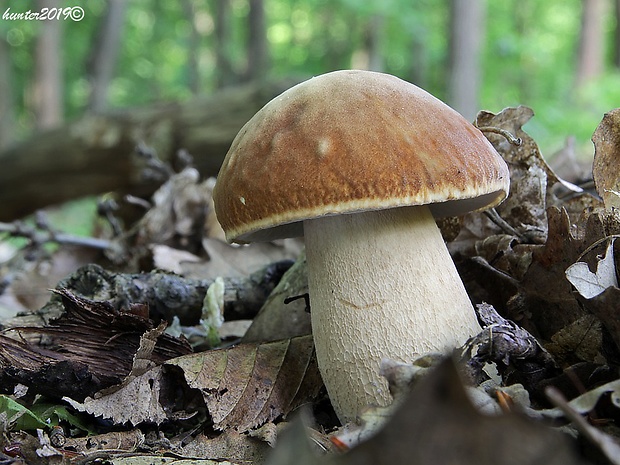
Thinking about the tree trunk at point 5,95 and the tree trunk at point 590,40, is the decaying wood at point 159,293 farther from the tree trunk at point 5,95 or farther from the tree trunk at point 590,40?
the tree trunk at point 590,40

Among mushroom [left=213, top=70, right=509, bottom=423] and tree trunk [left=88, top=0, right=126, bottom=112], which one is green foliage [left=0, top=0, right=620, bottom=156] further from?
mushroom [left=213, top=70, right=509, bottom=423]

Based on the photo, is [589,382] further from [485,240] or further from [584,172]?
[584,172]

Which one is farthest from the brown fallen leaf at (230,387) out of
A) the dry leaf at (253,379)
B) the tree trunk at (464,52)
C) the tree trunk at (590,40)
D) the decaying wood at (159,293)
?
the tree trunk at (590,40)

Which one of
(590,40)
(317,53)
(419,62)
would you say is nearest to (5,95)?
(419,62)

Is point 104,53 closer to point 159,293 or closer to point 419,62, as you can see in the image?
point 419,62

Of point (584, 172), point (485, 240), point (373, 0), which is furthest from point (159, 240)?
point (373, 0)

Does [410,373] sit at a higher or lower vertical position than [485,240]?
higher

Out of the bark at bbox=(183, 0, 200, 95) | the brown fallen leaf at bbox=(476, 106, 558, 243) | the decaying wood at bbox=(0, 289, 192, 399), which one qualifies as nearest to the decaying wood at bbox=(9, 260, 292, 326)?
the decaying wood at bbox=(0, 289, 192, 399)
